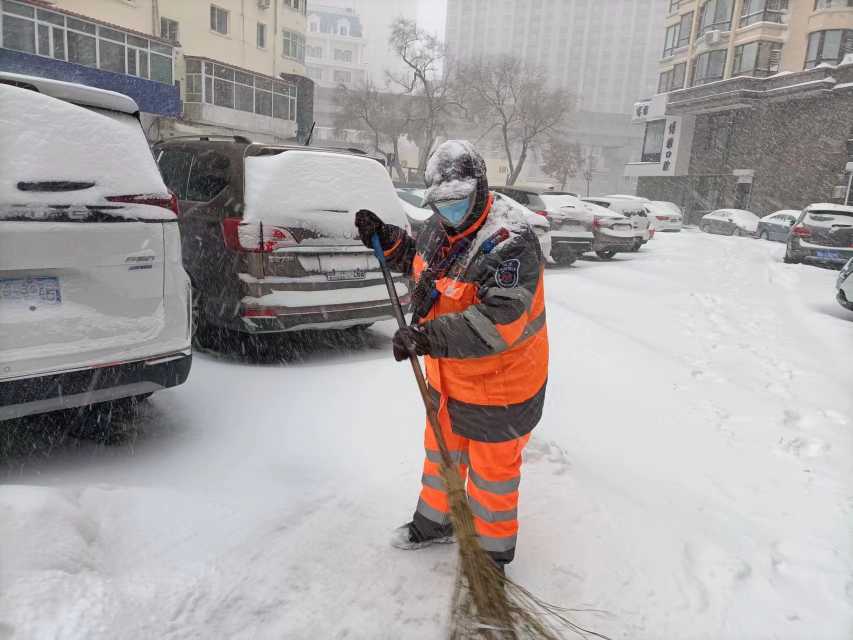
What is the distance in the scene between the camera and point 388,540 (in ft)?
8.95

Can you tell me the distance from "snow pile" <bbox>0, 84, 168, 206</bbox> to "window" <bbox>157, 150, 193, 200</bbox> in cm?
228

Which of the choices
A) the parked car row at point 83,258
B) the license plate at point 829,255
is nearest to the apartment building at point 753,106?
the license plate at point 829,255

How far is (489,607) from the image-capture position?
213 centimetres

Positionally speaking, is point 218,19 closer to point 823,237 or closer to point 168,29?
point 168,29

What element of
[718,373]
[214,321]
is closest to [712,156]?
[718,373]

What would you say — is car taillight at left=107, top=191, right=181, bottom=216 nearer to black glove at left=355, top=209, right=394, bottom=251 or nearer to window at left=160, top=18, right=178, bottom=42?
black glove at left=355, top=209, right=394, bottom=251

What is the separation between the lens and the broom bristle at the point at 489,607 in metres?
2.10

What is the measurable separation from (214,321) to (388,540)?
2703 millimetres

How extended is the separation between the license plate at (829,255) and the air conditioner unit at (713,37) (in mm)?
31648

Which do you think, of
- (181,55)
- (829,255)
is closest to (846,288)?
(829,255)

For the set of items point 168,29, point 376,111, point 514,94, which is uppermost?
point 168,29

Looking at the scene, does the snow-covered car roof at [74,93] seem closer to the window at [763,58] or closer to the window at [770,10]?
the window at [763,58]

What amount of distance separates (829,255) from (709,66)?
105ft

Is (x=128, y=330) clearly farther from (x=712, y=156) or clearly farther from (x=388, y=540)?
(x=712, y=156)
